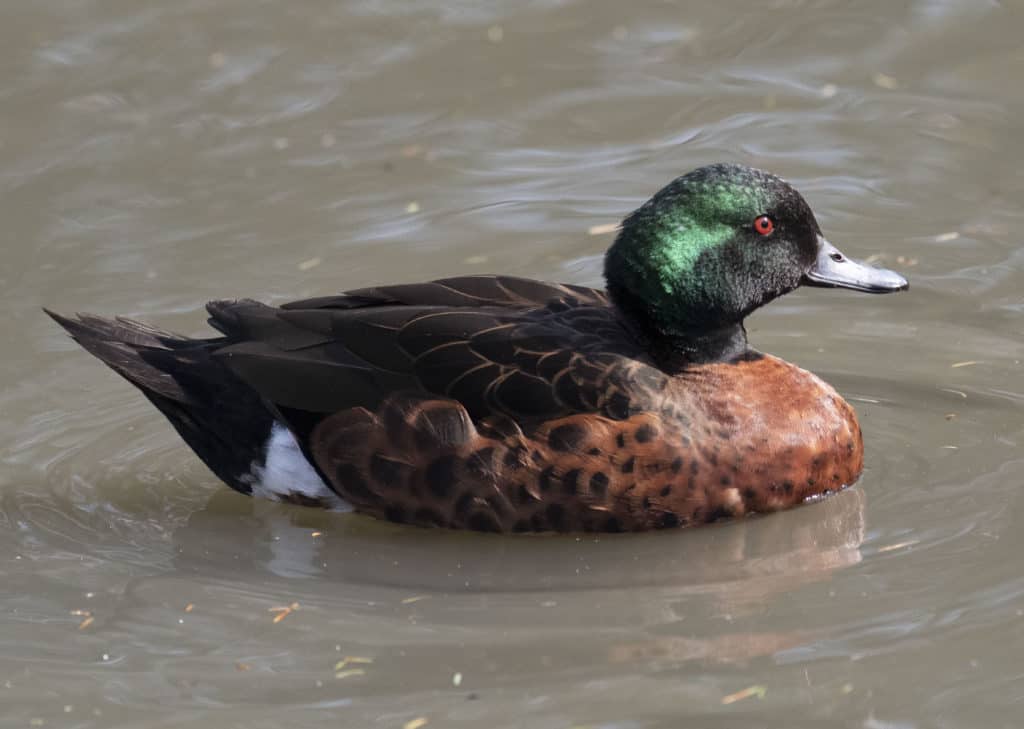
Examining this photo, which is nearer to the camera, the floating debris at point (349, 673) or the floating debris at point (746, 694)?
the floating debris at point (746, 694)

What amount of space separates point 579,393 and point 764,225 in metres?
0.95

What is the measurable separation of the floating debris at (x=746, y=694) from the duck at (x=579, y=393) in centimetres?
132

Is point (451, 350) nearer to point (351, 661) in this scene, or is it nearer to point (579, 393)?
point (579, 393)

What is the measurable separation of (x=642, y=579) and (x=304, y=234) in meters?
3.77

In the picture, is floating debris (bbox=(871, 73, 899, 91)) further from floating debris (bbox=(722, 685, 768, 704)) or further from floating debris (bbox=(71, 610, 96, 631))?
floating debris (bbox=(71, 610, 96, 631))

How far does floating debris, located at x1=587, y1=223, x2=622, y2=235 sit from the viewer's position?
962 cm

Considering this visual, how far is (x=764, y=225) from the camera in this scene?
7.11m

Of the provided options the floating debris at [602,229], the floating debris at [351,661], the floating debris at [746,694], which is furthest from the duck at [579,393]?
the floating debris at [602,229]

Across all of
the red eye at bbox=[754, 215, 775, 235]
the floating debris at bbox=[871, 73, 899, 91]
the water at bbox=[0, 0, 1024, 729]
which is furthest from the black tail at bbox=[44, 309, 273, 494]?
the floating debris at bbox=[871, 73, 899, 91]

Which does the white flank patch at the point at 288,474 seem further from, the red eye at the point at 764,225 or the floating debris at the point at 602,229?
the floating debris at the point at 602,229

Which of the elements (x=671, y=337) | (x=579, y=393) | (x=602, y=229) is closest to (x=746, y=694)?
(x=579, y=393)

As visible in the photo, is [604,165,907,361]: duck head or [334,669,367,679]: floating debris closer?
[334,669,367,679]: floating debris

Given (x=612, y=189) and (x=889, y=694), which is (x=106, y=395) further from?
(x=889, y=694)

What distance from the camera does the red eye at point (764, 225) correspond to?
23.3 feet
